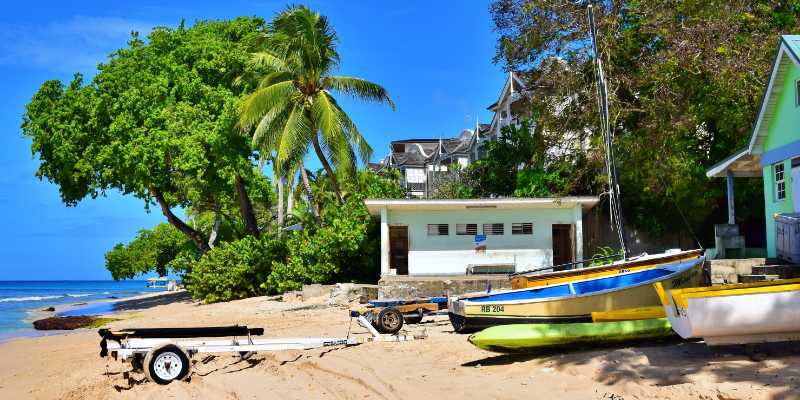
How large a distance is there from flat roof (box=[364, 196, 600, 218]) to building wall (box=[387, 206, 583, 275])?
23cm

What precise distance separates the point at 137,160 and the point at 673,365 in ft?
74.3

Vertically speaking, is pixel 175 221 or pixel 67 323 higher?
pixel 175 221

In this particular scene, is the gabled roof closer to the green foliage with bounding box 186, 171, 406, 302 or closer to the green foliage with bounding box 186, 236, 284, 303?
the green foliage with bounding box 186, 171, 406, 302

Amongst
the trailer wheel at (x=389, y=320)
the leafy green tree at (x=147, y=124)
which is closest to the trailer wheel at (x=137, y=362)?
the trailer wheel at (x=389, y=320)

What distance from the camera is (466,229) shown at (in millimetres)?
22453

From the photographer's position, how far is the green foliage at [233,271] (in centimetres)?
2519

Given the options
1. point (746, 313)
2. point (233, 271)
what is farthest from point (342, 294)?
point (746, 313)


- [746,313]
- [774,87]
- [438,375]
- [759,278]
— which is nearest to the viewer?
[746,313]

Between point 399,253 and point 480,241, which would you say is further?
point 399,253

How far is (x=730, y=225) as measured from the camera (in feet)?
51.7

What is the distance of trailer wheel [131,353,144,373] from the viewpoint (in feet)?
32.9

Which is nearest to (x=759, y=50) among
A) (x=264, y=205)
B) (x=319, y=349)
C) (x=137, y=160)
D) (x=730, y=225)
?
(x=730, y=225)

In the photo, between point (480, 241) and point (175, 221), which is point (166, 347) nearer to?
point (480, 241)

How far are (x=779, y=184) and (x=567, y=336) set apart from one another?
8.98m
